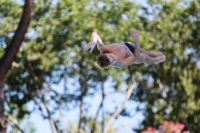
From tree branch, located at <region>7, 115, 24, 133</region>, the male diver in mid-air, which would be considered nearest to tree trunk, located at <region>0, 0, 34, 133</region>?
tree branch, located at <region>7, 115, 24, 133</region>

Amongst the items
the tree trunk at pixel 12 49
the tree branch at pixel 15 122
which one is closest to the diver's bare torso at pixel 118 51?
the tree trunk at pixel 12 49

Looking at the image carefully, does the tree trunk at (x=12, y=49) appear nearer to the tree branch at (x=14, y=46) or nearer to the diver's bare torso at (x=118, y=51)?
the tree branch at (x=14, y=46)

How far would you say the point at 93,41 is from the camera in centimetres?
700

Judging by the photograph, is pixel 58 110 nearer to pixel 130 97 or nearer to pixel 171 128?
pixel 130 97

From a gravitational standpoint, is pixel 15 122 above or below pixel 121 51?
below

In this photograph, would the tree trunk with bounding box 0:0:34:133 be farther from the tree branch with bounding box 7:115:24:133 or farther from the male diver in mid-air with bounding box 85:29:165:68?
the male diver in mid-air with bounding box 85:29:165:68

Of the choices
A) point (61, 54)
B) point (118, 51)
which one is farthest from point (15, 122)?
point (118, 51)

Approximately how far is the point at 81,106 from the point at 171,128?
227 inches

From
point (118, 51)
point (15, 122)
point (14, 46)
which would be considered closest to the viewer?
point (118, 51)

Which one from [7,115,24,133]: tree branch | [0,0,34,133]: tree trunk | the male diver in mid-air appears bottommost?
[7,115,24,133]: tree branch

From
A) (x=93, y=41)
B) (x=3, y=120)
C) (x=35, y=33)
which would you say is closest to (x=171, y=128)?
(x=3, y=120)

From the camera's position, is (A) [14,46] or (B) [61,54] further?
(B) [61,54]

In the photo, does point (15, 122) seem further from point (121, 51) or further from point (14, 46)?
point (121, 51)

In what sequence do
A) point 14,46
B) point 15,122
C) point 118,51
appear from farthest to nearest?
point 15,122 → point 14,46 → point 118,51
